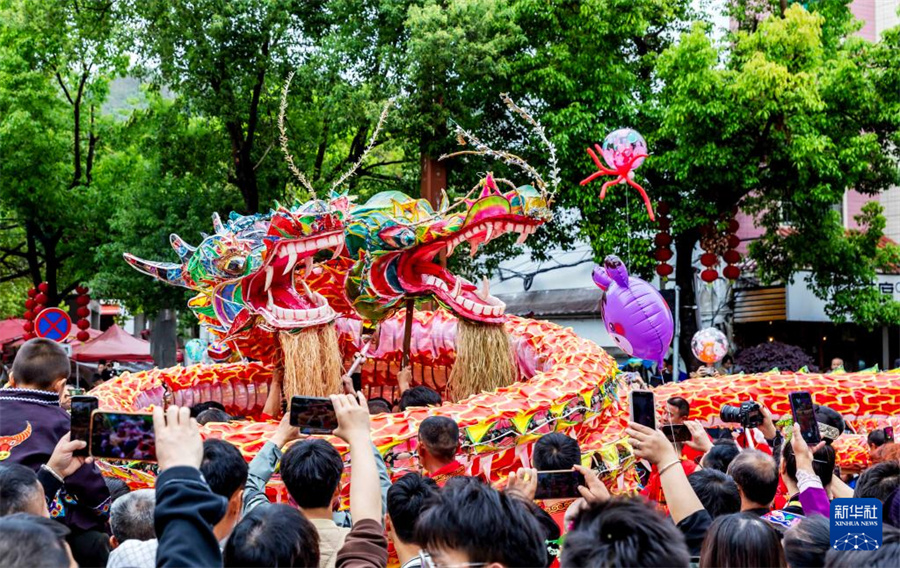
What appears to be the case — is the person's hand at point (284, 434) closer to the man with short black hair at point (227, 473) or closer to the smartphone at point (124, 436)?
the man with short black hair at point (227, 473)

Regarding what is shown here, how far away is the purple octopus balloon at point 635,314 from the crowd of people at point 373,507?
3.91 meters

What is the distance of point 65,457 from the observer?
352 centimetres

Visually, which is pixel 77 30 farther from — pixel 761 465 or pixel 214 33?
pixel 761 465

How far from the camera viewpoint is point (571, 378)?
6957 mm

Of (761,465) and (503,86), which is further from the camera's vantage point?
(503,86)

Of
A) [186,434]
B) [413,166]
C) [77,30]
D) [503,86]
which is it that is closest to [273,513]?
[186,434]

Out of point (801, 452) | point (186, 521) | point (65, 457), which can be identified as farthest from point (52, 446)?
point (801, 452)

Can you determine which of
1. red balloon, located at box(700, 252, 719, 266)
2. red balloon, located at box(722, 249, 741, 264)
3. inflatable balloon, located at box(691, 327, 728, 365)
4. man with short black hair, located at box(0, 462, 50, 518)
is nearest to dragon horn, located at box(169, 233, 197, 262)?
man with short black hair, located at box(0, 462, 50, 518)

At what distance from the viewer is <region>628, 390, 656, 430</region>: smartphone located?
11.5ft

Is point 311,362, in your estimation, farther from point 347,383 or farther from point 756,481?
point 756,481

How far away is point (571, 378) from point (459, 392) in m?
1.03

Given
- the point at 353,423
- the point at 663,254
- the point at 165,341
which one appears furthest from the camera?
the point at 165,341

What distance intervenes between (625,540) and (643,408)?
1618 millimetres

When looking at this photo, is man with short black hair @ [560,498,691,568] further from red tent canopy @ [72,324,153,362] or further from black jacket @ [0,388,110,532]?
red tent canopy @ [72,324,153,362]
